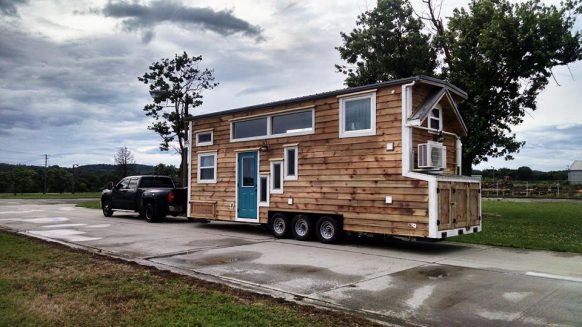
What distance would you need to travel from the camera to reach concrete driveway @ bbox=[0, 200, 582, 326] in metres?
5.62

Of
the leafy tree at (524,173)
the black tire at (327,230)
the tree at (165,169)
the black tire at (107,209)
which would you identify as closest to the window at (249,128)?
the black tire at (327,230)

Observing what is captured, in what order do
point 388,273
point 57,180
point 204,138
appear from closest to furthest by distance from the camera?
point 388,273 < point 204,138 < point 57,180

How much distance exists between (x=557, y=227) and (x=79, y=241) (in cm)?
1413

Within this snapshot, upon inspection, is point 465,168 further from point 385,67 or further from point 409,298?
point 409,298

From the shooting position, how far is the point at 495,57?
17.3m

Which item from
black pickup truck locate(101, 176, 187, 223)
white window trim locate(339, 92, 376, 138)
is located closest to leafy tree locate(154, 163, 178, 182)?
black pickup truck locate(101, 176, 187, 223)

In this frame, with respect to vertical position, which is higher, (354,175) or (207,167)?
(207,167)

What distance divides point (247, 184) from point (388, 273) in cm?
677

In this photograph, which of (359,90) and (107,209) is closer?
(359,90)

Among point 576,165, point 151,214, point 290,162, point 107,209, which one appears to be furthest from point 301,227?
point 576,165

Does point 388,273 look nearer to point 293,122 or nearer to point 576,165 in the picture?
point 293,122

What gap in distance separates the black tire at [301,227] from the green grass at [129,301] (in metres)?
4.94

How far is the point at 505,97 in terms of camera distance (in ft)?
60.5

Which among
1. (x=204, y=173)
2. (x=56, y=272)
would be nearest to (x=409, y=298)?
(x=56, y=272)
